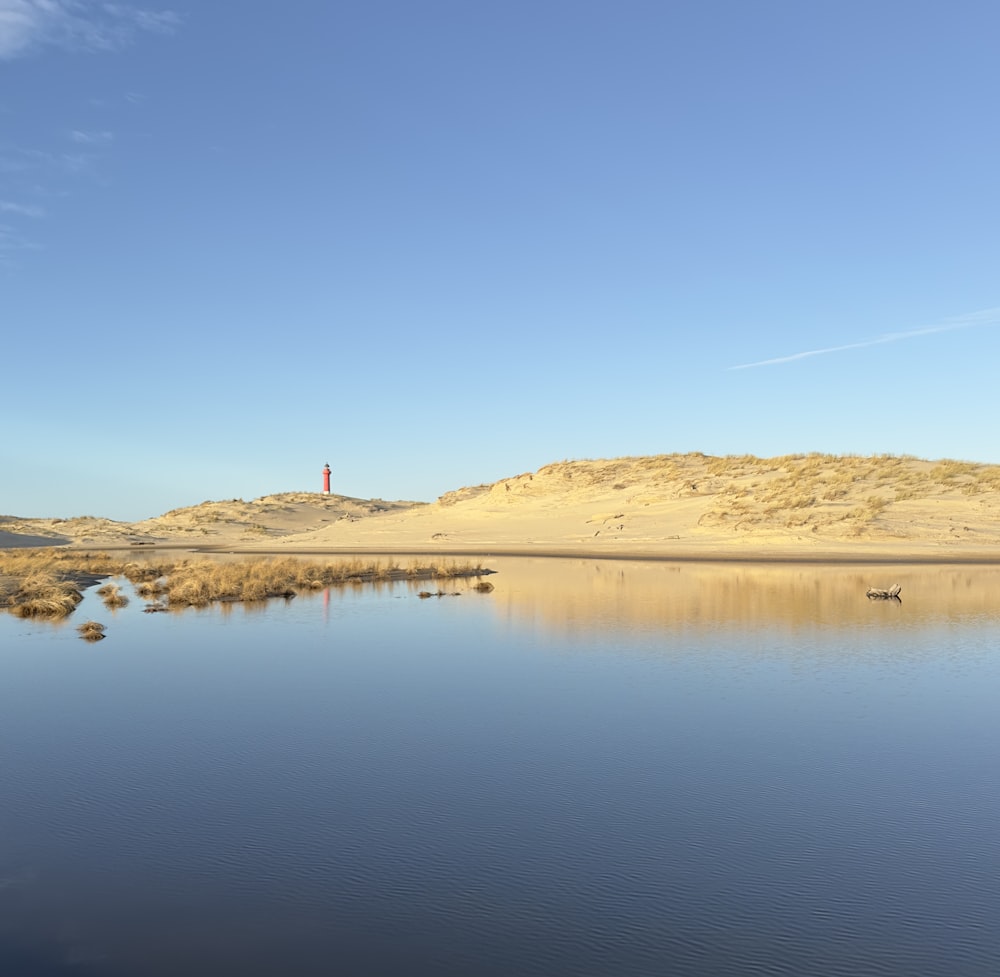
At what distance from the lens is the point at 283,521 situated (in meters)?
97.7

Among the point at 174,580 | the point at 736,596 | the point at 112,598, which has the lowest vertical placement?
the point at 736,596

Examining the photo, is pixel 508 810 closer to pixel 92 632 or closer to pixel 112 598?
pixel 92 632

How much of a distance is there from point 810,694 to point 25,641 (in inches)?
610

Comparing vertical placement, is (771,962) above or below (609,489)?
below

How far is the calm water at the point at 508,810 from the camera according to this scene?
563 cm

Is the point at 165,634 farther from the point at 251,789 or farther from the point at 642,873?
the point at 642,873

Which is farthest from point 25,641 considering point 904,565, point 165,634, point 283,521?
point 283,521

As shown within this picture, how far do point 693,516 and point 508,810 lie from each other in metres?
51.0

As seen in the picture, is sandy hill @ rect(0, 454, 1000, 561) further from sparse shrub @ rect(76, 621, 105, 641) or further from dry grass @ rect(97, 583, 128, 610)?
sparse shrub @ rect(76, 621, 105, 641)

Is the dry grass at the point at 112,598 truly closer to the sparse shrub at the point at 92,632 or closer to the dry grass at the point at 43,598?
the dry grass at the point at 43,598

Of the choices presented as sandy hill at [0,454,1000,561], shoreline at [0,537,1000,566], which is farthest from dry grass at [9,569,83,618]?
sandy hill at [0,454,1000,561]

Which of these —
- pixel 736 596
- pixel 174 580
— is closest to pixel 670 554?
pixel 736 596

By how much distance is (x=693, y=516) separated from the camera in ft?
189

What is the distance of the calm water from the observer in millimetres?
5629
